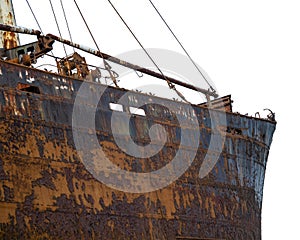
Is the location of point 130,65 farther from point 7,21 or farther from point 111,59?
point 7,21

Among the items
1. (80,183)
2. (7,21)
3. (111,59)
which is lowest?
(80,183)

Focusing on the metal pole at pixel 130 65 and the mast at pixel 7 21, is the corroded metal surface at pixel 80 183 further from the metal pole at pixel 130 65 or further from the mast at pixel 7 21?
the mast at pixel 7 21

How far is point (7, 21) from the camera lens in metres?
19.8

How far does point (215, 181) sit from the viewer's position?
61.1 ft

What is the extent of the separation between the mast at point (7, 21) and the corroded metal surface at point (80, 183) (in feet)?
14.7

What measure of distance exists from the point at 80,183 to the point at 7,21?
6663 millimetres

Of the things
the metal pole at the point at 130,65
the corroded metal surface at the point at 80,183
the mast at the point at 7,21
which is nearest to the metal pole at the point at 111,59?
the metal pole at the point at 130,65

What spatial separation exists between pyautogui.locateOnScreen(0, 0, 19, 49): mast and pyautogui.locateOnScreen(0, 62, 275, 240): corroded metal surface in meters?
4.49

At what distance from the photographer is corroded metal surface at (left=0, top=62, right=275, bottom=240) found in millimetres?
13852

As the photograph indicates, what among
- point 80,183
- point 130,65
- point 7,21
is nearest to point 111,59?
point 130,65

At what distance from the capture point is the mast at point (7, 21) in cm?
1978

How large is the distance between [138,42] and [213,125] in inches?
111

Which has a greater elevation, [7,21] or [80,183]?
[7,21]

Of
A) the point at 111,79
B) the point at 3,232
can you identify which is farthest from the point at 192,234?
the point at 3,232
